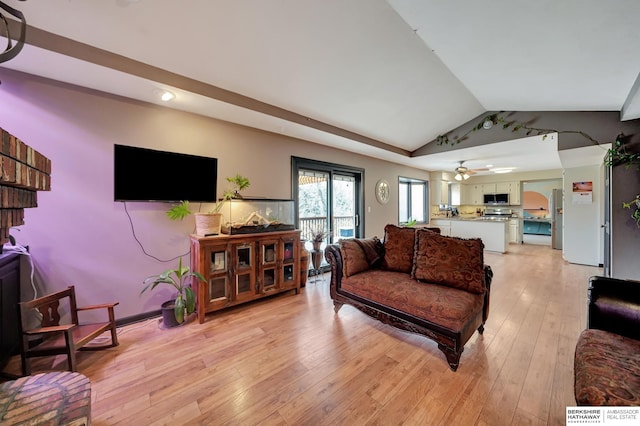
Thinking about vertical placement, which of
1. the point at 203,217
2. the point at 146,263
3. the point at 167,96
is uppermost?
the point at 167,96

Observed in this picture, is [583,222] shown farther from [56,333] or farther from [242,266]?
[56,333]

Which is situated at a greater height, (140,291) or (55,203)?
(55,203)

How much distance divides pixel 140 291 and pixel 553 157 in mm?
7570

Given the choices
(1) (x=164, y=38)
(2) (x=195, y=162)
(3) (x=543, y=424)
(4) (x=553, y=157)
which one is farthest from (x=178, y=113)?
(4) (x=553, y=157)

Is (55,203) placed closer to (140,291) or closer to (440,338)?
(140,291)

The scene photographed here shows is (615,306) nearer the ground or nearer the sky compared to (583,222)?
nearer the ground

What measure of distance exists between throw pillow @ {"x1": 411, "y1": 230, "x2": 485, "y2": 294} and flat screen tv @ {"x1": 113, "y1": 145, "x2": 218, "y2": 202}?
250 centimetres

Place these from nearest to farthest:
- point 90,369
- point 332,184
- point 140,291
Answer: point 90,369 < point 140,291 < point 332,184

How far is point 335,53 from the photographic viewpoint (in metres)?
2.31

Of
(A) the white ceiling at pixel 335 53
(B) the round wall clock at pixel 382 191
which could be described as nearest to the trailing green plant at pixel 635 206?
(A) the white ceiling at pixel 335 53

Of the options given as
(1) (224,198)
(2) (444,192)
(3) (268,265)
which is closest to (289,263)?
(3) (268,265)

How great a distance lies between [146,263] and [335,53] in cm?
293

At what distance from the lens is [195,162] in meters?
2.75

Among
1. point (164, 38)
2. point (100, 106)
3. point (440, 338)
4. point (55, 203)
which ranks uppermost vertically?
point (164, 38)
